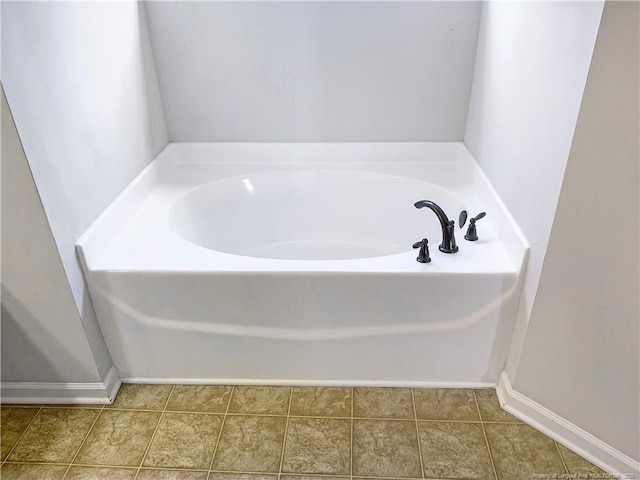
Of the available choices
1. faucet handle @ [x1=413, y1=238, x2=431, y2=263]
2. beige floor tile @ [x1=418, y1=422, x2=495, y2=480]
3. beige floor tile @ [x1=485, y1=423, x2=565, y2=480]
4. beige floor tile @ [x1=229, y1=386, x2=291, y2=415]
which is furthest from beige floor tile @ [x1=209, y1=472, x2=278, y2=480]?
faucet handle @ [x1=413, y1=238, x2=431, y2=263]

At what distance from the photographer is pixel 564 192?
1.25 meters

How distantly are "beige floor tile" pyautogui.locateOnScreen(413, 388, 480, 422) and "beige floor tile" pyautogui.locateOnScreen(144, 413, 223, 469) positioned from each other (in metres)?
0.69

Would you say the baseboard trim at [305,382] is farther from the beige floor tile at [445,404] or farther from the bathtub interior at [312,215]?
the bathtub interior at [312,215]

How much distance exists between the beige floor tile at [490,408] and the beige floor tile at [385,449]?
248 millimetres

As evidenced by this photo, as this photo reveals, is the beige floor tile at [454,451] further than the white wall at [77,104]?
Yes

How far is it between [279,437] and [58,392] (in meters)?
0.80

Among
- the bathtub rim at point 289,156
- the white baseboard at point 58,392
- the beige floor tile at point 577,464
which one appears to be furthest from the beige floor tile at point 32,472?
the beige floor tile at point 577,464

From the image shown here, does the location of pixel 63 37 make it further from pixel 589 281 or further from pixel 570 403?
pixel 570 403

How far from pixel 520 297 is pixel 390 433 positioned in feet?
1.97

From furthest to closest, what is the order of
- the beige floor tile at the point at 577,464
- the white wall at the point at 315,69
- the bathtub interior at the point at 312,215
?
the bathtub interior at the point at 312,215 < the white wall at the point at 315,69 < the beige floor tile at the point at 577,464

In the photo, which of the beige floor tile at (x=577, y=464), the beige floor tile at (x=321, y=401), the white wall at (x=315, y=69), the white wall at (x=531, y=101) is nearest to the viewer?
the white wall at (x=531, y=101)

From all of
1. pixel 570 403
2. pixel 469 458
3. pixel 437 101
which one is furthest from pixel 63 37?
pixel 570 403

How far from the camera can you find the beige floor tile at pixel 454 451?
4.86ft

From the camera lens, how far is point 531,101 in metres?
1.45
